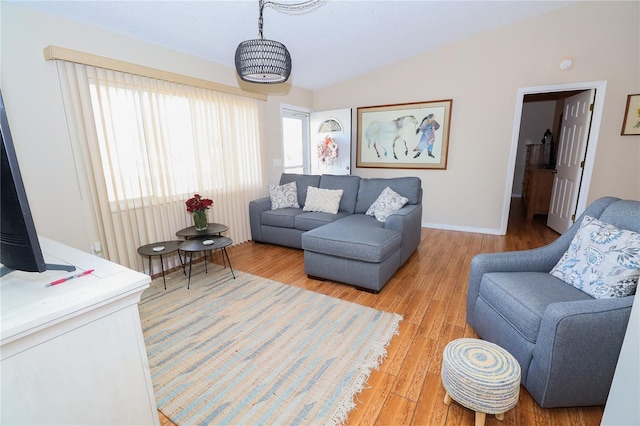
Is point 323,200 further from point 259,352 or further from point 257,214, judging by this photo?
point 259,352

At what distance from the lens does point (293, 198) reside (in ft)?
13.4

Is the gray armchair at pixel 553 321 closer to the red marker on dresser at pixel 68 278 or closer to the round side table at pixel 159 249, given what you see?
the red marker on dresser at pixel 68 278

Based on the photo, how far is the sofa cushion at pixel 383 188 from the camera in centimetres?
340

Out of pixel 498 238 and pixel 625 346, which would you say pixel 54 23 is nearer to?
pixel 625 346

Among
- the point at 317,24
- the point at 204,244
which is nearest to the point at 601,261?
the point at 204,244

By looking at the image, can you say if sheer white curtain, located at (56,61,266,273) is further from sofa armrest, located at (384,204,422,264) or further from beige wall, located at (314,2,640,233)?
beige wall, located at (314,2,640,233)

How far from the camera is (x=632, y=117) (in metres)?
3.38

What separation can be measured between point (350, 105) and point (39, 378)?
16.8 feet

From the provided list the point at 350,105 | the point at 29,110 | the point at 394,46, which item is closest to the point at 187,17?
the point at 29,110

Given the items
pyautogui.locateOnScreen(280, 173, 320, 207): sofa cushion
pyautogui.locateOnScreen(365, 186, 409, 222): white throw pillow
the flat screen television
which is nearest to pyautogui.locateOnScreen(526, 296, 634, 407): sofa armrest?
pyautogui.locateOnScreen(365, 186, 409, 222): white throw pillow

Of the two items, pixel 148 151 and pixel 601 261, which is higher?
pixel 148 151

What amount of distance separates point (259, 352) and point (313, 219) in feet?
6.00

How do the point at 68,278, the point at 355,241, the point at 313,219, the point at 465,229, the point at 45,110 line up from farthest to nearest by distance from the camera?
the point at 465,229 → the point at 313,219 → the point at 355,241 → the point at 45,110 → the point at 68,278

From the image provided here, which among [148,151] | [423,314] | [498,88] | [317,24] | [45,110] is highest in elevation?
[317,24]
